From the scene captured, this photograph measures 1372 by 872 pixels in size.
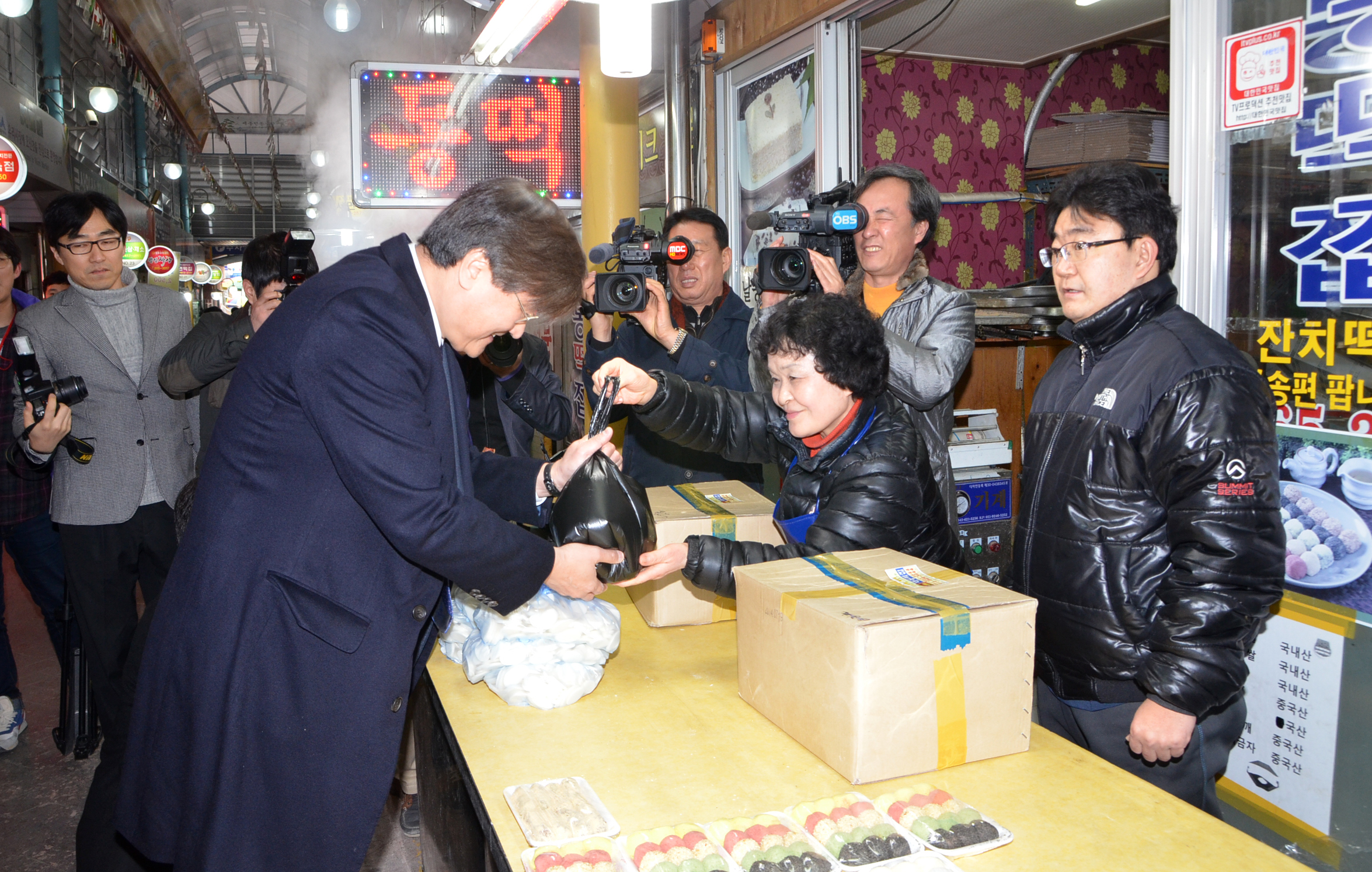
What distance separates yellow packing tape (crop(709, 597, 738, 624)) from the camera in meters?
2.13

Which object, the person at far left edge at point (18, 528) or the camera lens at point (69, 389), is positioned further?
the person at far left edge at point (18, 528)

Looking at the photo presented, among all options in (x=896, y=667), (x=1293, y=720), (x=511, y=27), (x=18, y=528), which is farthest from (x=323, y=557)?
(x=511, y=27)

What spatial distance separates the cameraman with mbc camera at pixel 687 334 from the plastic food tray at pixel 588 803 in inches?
64.5

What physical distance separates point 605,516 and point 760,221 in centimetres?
140

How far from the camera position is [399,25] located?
26.0 ft

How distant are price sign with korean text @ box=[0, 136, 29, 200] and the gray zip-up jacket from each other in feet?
16.3

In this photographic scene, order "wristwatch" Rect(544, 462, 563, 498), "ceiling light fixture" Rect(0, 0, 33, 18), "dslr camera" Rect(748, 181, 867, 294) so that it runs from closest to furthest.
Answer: "wristwatch" Rect(544, 462, 563, 498)
"dslr camera" Rect(748, 181, 867, 294)
"ceiling light fixture" Rect(0, 0, 33, 18)

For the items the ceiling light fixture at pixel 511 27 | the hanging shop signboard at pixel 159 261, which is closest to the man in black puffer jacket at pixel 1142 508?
the ceiling light fixture at pixel 511 27

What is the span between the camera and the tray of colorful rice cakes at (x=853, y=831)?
117 cm

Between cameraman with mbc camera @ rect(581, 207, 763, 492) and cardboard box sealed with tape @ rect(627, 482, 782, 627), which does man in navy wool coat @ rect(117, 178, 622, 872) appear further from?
cameraman with mbc camera @ rect(581, 207, 763, 492)

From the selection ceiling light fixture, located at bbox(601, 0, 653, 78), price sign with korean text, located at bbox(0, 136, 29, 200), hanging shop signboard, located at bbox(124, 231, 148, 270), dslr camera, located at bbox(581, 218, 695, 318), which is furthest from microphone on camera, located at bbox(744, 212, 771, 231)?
hanging shop signboard, located at bbox(124, 231, 148, 270)

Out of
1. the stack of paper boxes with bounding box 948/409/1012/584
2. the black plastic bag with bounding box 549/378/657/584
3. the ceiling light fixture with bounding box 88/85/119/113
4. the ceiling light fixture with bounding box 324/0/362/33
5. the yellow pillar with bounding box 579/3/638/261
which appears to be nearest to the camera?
the black plastic bag with bounding box 549/378/657/584

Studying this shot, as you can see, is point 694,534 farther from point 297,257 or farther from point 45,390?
point 45,390

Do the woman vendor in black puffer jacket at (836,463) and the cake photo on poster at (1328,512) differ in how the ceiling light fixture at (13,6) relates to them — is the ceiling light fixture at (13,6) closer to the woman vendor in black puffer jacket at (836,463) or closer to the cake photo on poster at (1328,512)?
the woman vendor in black puffer jacket at (836,463)
